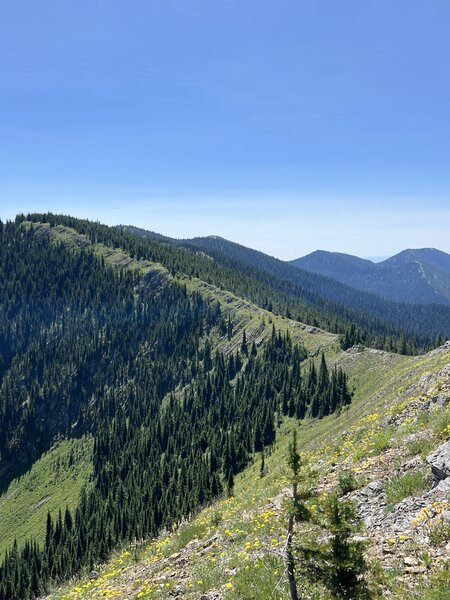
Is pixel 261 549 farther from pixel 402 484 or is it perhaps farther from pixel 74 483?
pixel 74 483

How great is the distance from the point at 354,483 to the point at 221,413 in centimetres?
11119

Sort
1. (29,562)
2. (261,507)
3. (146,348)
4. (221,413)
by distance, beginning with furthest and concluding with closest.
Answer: (146,348), (221,413), (29,562), (261,507)

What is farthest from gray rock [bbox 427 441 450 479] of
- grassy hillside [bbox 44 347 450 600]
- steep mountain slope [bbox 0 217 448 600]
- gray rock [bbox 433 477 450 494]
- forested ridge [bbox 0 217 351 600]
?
forested ridge [bbox 0 217 351 600]

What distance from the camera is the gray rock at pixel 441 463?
13266 millimetres

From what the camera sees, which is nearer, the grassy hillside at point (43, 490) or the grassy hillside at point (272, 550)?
the grassy hillside at point (272, 550)

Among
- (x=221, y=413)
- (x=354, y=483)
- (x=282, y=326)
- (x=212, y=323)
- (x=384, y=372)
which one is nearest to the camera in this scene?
(x=354, y=483)

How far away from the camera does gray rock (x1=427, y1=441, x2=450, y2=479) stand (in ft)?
43.5

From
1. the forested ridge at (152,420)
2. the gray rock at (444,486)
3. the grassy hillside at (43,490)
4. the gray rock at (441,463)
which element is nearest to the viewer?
the gray rock at (444,486)

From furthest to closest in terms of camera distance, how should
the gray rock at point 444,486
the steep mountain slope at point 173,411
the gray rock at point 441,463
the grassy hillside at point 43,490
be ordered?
the grassy hillside at point 43,490, the steep mountain slope at point 173,411, the gray rock at point 441,463, the gray rock at point 444,486

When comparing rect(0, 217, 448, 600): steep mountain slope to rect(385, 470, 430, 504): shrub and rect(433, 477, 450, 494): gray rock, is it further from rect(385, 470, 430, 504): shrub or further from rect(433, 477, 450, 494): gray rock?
rect(433, 477, 450, 494): gray rock

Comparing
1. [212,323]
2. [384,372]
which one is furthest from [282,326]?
[384,372]

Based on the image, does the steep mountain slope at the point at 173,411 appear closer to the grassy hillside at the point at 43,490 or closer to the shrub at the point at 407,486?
the grassy hillside at the point at 43,490

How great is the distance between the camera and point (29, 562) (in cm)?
9681

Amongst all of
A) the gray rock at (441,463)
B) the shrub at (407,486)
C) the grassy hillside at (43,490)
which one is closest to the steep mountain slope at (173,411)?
the grassy hillside at (43,490)
